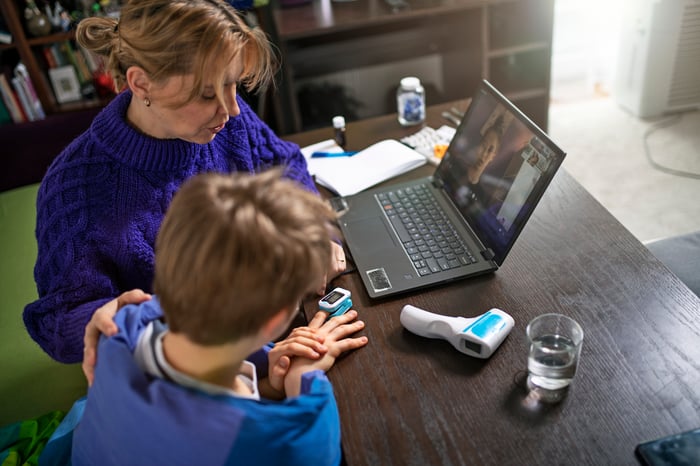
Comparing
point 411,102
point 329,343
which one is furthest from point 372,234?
point 411,102

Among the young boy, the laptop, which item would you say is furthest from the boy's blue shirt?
the laptop

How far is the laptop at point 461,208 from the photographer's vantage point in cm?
110

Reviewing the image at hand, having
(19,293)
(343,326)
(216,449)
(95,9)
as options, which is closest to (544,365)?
(343,326)

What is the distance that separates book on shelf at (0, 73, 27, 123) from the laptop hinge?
6.88 ft

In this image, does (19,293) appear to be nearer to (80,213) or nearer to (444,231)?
(80,213)

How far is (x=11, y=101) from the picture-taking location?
7.98ft

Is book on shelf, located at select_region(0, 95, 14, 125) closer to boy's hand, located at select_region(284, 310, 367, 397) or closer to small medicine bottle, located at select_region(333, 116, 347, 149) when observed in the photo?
small medicine bottle, located at select_region(333, 116, 347, 149)

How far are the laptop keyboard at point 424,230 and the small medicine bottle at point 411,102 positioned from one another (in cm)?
37

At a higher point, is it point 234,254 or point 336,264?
point 234,254

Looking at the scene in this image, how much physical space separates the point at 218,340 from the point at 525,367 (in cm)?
47

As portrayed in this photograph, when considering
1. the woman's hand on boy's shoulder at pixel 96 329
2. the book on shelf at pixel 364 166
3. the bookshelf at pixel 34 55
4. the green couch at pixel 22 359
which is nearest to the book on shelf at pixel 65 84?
the bookshelf at pixel 34 55

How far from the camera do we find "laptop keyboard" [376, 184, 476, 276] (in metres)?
1.17

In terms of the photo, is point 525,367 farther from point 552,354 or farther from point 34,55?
point 34,55

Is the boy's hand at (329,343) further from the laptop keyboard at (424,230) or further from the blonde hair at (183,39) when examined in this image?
the blonde hair at (183,39)
